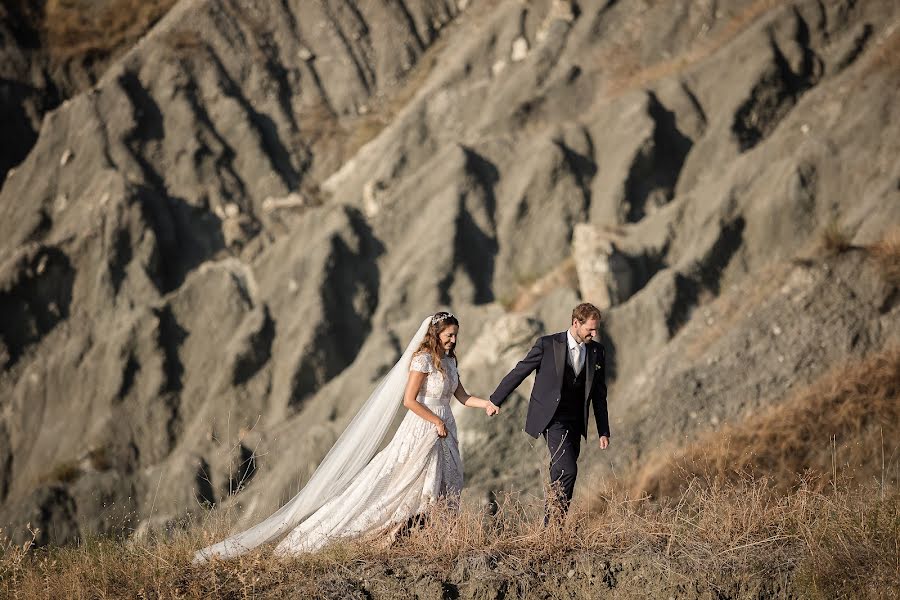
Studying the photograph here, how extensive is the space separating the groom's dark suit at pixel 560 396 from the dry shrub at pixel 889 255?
25.8 ft

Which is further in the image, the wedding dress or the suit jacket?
the suit jacket

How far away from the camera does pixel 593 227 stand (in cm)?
1848

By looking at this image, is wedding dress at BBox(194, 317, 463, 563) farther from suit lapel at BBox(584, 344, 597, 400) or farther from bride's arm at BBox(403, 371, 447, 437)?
suit lapel at BBox(584, 344, 597, 400)

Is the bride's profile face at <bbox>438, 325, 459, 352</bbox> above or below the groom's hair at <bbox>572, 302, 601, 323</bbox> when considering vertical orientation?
below

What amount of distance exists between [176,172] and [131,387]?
306 inches

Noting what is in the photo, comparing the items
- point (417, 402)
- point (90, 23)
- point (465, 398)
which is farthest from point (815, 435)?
point (90, 23)

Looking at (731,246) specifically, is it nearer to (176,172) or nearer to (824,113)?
(824,113)

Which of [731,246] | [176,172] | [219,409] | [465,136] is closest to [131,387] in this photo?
[219,409]

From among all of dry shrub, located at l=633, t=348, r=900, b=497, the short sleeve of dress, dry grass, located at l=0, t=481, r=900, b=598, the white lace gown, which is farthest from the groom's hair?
dry shrub, located at l=633, t=348, r=900, b=497

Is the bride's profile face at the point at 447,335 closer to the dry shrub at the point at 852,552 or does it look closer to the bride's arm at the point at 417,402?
the bride's arm at the point at 417,402

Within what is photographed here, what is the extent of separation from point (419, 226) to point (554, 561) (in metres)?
16.6

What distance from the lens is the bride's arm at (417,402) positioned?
659cm

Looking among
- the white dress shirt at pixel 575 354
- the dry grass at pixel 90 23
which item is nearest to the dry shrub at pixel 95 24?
the dry grass at pixel 90 23

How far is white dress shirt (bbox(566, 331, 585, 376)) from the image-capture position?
6.75 meters
